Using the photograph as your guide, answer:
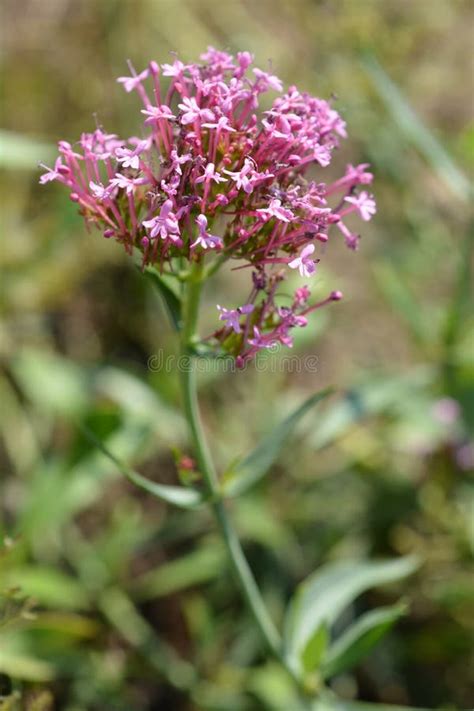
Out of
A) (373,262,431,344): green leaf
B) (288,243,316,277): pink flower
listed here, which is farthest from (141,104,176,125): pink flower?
(373,262,431,344): green leaf

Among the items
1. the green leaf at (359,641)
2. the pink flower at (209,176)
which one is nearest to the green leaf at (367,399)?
the green leaf at (359,641)

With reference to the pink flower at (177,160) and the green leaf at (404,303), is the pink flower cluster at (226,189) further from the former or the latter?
the green leaf at (404,303)

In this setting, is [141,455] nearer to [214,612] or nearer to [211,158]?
[214,612]

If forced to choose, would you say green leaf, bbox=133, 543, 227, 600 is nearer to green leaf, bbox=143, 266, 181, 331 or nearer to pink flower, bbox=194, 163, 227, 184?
green leaf, bbox=143, 266, 181, 331

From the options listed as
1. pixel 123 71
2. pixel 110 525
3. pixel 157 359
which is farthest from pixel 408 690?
pixel 123 71

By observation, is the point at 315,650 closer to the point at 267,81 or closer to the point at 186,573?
the point at 186,573
